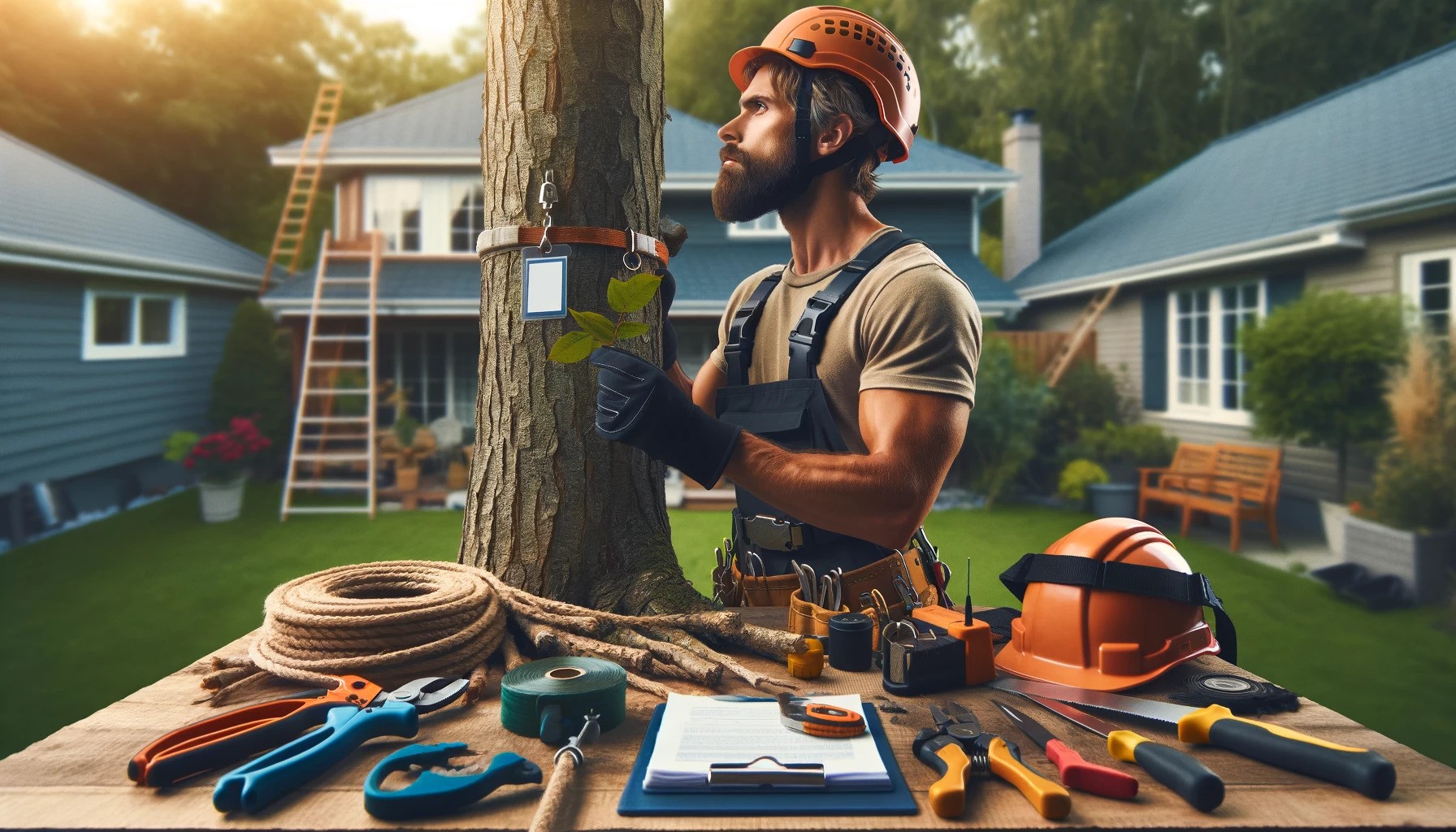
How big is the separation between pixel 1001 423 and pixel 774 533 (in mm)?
8800

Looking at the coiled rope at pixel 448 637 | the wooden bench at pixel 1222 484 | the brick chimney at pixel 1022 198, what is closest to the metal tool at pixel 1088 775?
the coiled rope at pixel 448 637

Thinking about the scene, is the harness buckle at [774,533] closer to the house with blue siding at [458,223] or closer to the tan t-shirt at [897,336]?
the tan t-shirt at [897,336]

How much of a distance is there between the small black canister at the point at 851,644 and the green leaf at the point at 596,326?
69 centimetres

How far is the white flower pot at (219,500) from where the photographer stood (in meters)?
9.70

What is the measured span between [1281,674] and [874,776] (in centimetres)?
530

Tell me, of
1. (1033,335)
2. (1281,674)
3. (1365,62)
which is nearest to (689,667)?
(1281,674)

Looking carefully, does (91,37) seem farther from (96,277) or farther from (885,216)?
(885,216)

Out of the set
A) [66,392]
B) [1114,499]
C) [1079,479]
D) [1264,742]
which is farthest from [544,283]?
[66,392]

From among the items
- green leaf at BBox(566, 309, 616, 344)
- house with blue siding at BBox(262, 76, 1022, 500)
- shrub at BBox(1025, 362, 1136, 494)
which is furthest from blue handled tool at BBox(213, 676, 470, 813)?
house with blue siding at BBox(262, 76, 1022, 500)

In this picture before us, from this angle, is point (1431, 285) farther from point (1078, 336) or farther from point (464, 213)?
point (464, 213)

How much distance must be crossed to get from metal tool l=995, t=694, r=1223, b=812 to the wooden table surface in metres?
0.01

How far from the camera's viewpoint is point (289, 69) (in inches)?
913

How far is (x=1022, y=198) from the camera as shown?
52.5 feet

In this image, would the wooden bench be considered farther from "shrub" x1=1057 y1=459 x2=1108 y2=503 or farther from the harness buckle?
the harness buckle
